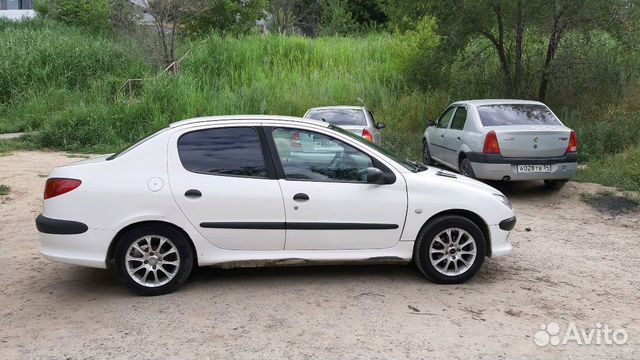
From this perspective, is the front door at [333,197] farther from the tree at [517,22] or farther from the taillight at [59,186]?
the tree at [517,22]

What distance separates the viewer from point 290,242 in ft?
16.9

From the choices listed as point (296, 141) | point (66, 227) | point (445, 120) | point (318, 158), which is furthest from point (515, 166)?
point (66, 227)

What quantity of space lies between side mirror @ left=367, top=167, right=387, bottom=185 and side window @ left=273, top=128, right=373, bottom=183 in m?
0.11

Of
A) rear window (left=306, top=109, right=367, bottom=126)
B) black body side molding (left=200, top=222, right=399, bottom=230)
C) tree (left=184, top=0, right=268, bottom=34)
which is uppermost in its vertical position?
tree (left=184, top=0, right=268, bottom=34)

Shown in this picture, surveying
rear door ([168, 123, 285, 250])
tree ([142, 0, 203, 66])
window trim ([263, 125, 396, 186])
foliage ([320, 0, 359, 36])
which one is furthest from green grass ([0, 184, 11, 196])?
foliage ([320, 0, 359, 36])

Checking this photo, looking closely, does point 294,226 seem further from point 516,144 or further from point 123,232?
point 516,144

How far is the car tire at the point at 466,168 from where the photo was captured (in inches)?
379

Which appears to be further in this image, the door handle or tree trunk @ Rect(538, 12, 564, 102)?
tree trunk @ Rect(538, 12, 564, 102)

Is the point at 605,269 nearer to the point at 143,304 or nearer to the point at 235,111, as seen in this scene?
the point at 143,304

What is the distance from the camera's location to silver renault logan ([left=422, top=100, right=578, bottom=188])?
9172 millimetres

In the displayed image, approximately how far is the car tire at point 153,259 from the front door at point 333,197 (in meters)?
0.95

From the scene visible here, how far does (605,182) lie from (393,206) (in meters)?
6.76

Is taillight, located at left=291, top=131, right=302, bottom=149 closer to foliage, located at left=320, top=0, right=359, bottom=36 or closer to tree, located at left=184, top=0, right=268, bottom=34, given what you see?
tree, located at left=184, top=0, right=268, bottom=34

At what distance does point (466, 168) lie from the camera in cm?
988
